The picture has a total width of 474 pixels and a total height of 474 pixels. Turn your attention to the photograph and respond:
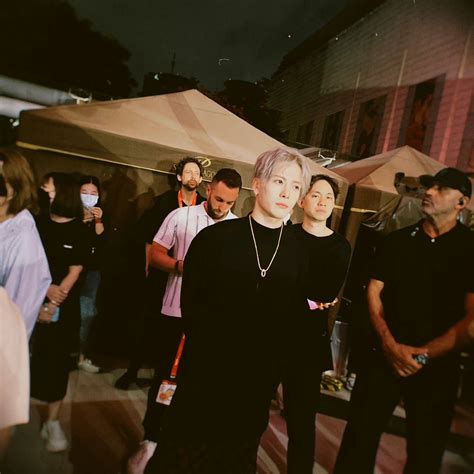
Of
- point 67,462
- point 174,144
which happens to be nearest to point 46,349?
point 67,462

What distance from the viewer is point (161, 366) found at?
2.12 metres

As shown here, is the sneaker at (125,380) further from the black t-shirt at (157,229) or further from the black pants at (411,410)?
the black pants at (411,410)

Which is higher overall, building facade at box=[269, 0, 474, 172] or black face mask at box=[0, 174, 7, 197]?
building facade at box=[269, 0, 474, 172]

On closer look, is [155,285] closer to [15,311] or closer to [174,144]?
[174,144]

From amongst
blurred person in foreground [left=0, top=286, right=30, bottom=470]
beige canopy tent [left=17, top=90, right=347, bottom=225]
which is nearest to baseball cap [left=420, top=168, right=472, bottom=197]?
beige canopy tent [left=17, top=90, right=347, bottom=225]

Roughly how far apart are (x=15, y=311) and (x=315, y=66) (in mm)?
5819

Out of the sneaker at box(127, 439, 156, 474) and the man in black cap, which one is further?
the sneaker at box(127, 439, 156, 474)

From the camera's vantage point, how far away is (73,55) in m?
9.76

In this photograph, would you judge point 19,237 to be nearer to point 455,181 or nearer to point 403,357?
point 403,357

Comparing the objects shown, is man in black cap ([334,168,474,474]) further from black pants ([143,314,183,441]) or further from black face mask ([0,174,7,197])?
black face mask ([0,174,7,197])

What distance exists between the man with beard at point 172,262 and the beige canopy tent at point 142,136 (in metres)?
0.75

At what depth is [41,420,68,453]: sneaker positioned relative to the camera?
2018mm

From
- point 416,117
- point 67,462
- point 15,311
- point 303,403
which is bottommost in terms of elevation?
point 67,462

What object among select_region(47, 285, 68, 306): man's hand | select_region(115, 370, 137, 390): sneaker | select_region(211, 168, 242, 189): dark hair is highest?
select_region(211, 168, 242, 189): dark hair
